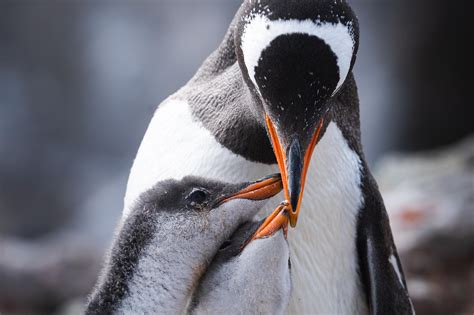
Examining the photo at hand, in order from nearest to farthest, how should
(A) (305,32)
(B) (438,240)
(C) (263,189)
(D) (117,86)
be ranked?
(A) (305,32)
(C) (263,189)
(B) (438,240)
(D) (117,86)

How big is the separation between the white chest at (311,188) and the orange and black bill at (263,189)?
106 mm

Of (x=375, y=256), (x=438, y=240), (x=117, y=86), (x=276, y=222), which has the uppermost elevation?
(x=117, y=86)

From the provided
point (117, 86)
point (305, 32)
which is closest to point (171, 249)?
point (305, 32)

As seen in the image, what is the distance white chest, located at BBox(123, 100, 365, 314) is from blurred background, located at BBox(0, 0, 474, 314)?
3.51 metres

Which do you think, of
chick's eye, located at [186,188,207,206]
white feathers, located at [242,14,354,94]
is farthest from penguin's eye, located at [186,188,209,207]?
white feathers, located at [242,14,354,94]

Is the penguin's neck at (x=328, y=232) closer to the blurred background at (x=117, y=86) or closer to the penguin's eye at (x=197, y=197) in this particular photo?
the penguin's eye at (x=197, y=197)

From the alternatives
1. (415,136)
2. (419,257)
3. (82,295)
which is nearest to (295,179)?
(419,257)

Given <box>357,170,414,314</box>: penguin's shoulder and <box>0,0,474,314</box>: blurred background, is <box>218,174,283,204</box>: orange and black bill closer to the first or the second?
<box>357,170,414,314</box>: penguin's shoulder

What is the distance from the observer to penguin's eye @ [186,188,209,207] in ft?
4.03

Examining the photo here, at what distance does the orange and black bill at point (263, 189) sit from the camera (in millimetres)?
1171

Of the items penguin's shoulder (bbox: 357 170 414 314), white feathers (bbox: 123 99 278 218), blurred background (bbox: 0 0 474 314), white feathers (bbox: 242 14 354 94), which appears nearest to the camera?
white feathers (bbox: 242 14 354 94)

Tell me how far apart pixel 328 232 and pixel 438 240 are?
1.37m

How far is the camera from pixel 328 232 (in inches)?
55.2

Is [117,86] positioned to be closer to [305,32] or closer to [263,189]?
[263,189]
